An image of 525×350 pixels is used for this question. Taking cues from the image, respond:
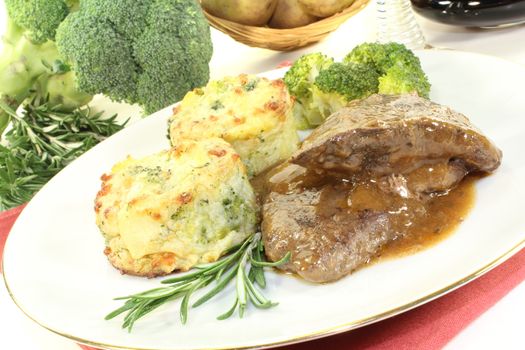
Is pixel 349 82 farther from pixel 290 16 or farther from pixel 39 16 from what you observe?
pixel 39 16

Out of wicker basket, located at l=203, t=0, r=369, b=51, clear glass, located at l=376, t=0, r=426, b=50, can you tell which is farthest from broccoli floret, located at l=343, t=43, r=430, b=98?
wicker basket, located at l=203, t=0, r=369, b=51

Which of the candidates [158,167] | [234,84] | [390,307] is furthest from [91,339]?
[234,84]

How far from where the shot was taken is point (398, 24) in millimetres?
4648

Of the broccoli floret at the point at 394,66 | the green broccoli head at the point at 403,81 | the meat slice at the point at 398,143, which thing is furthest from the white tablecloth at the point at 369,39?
the green broccoli head at the point at 403,81

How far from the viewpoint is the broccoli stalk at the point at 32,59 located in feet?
15.2

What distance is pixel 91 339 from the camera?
2.42 meters

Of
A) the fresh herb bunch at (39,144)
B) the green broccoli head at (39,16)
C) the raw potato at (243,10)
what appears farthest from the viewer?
the raw potato at (243,10)

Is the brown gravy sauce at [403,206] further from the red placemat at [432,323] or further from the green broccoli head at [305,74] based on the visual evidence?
the green broccoli head at [305,74]

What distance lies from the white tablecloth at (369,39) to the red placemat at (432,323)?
8cm

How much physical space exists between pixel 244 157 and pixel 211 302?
3.44 feet

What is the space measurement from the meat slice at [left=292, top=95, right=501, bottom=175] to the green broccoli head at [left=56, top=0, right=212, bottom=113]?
70.3 inches

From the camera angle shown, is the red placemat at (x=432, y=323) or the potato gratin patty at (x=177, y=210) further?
the potato gratin patty at (x=177, y=210)

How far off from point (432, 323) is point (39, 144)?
2873 millimetres

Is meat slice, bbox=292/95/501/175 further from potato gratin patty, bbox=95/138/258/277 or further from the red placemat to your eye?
the red placemat
